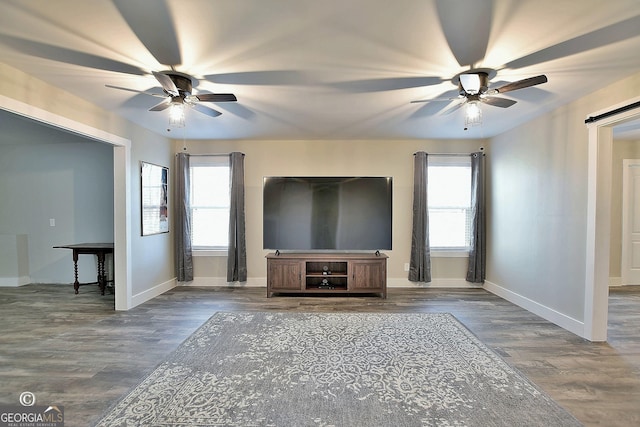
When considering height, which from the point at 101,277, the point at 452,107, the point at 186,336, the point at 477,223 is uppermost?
the point at 452,107

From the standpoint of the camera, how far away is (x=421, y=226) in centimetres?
496

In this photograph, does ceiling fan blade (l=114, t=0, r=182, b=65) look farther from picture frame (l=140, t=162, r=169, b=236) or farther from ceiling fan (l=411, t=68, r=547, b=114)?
picture frame (l=140, t=162, r=169, b=236)

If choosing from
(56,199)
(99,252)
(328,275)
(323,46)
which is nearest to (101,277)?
(99,252)

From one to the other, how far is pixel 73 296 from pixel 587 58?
6733mm

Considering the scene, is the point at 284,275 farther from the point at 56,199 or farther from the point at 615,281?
the point at 615,281

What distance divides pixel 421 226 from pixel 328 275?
1.78m

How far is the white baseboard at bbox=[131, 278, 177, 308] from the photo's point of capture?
4.10 m

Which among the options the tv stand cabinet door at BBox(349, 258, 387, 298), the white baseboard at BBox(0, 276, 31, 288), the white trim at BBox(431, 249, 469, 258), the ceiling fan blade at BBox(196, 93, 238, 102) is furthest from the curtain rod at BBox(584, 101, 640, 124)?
the white baseboard at BBox(0, 276, 31, 288)

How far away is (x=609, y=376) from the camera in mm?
2381

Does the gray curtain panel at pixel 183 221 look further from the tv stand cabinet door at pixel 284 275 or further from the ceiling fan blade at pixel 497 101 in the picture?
the ceiling fan blade at pixel 497 101

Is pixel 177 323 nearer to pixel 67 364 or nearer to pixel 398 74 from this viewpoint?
pixel 67 364

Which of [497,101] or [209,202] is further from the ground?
[497,101]

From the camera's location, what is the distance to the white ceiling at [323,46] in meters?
1.76

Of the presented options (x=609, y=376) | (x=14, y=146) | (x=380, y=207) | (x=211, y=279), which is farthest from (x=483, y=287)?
(x=14, y=146)
